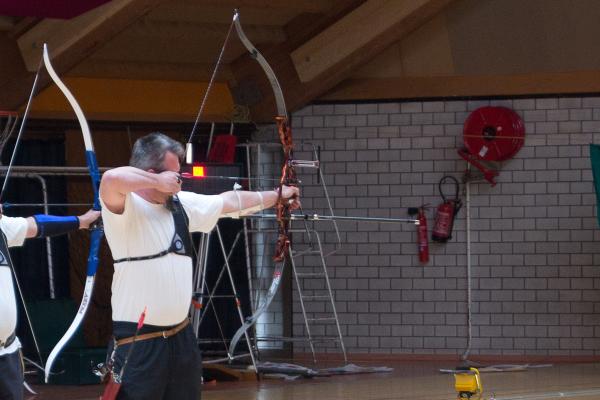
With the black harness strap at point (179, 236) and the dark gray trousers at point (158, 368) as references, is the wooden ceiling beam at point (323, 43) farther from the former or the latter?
the dark gray trousers at point (158, 368)

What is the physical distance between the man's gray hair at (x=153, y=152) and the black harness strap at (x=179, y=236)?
18 cm

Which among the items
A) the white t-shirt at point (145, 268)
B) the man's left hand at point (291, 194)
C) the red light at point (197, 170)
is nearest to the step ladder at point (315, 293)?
the red light at point (197, 170)

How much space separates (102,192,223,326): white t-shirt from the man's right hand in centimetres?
17

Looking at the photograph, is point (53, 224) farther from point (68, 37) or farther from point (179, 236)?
point (68, 37)

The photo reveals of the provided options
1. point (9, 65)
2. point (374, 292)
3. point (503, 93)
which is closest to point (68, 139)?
point (9, 65)

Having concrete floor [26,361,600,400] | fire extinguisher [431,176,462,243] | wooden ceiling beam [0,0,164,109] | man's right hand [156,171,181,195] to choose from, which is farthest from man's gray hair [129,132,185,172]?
fire extinguisher [431,176,462,243]

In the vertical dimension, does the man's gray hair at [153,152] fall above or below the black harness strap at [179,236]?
above

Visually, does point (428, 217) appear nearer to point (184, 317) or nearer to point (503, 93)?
point (503, 93)

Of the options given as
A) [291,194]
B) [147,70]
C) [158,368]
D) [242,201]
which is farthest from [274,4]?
[158,368]

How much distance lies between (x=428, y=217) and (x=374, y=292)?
0.94 meters

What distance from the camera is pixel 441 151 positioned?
1124cm

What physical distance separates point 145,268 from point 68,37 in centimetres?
498

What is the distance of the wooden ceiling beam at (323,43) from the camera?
10.5m

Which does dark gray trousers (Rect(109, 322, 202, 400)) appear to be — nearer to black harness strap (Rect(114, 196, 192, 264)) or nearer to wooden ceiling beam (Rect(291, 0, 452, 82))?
black harness strap (Rect(114, 196, 192, 264))
